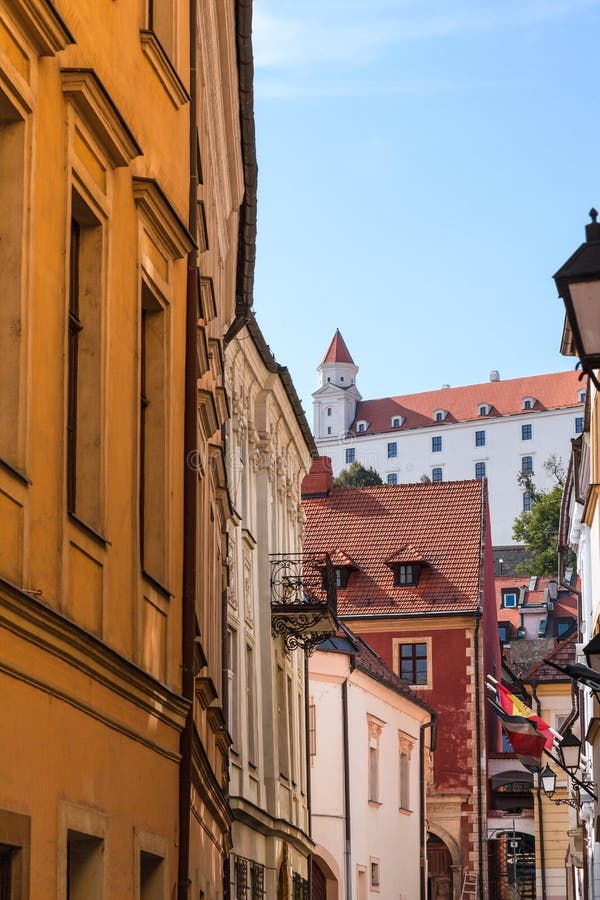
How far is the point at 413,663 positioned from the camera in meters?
49.2

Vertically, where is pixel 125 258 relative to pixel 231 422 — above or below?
below

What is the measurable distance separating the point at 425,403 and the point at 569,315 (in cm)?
14900

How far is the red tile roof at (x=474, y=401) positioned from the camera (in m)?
148

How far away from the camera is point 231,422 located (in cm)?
2148

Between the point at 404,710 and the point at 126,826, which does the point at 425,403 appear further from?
the point at 126,826

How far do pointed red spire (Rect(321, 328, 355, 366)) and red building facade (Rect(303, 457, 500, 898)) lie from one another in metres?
116

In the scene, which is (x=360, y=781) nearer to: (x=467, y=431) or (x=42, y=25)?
(x=42, y=25)

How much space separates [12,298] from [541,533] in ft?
→ 393

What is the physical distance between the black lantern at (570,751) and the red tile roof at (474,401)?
115260 millimetres

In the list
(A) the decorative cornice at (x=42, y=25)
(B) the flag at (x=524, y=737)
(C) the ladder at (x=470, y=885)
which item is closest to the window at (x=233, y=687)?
(B) the flag at (x=524, y=737)

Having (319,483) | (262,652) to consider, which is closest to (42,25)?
(262,652)

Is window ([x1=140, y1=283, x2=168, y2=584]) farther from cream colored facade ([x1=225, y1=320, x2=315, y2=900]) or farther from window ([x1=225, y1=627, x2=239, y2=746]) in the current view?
window ([x1=225, y1=627, x2=239, y2=746])

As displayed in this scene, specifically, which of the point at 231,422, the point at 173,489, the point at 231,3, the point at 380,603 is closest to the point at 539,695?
the point at 380,603

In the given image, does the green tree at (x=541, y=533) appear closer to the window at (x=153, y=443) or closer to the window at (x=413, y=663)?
the window at (x=413, y=663)
